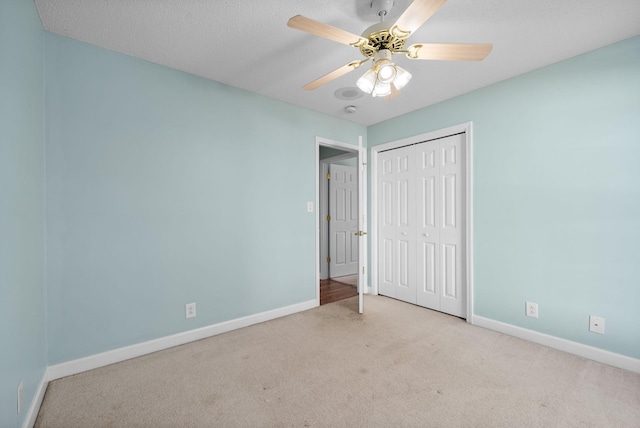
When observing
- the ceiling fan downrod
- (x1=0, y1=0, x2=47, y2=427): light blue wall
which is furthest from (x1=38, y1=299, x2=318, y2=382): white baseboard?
the ceiling fan downrod

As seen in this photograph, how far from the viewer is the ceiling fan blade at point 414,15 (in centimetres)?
127

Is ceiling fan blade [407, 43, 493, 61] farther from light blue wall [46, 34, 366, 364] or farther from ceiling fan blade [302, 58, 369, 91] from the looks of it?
light blue wall [46, 34, 366, 364]

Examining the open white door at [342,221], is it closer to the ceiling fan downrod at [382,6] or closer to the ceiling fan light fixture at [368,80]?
the ceiling fan light fixture at [368,80]

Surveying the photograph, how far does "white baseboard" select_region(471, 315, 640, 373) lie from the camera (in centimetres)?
209

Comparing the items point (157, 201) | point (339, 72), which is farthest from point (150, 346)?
point (339, 72)

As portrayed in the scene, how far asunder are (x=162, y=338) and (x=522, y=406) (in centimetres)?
267

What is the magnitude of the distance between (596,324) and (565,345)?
30 centimetres

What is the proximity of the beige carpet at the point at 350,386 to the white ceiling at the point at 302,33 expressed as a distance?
2438mm

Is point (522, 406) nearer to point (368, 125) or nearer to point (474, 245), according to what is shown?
point (474, 245)

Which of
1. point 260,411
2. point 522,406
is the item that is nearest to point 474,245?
point 522,406

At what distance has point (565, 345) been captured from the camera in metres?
2.37

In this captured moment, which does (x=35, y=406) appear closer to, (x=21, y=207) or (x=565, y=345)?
(x=21, y=207)

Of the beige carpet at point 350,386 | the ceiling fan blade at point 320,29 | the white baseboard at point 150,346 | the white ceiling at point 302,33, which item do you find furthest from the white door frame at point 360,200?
the ceiling fan blade at point 320,29

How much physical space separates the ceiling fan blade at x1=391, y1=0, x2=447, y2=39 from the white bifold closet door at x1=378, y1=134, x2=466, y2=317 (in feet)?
6.41
